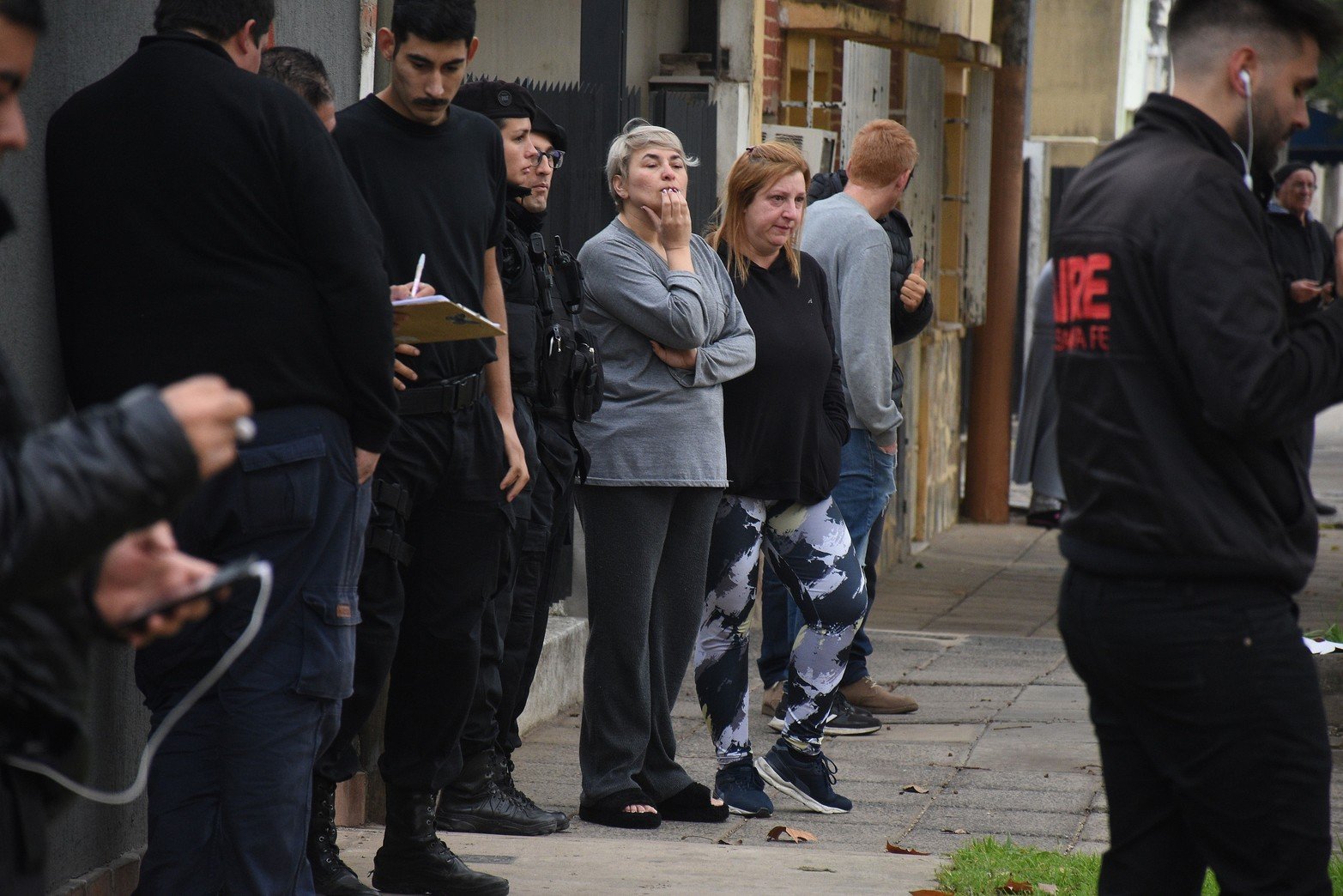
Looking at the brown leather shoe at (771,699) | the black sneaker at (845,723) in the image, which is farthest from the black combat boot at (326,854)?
the brown leather shoe at (771,699)

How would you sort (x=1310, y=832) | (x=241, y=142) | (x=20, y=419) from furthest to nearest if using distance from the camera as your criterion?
(x=241, y=142) → (x=1310, y=832) → (x=20, y=419)

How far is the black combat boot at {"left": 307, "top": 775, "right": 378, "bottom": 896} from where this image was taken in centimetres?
438

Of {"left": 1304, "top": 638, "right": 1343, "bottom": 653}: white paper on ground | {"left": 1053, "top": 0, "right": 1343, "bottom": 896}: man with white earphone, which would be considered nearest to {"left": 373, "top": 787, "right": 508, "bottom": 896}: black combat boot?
{"left": 1053, "top": 0, "right": 1343, "bottom": 896}: man with white earphone

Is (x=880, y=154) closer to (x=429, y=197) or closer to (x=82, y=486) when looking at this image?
(x=429, y=197)

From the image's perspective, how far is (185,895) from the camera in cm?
353

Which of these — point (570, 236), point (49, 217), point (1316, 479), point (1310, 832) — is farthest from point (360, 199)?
point (1316, 479)

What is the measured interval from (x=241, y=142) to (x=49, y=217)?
1.65 ft

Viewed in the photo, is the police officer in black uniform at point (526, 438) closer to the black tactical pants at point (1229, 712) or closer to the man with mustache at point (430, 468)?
the man with mustache at point (430, 468)

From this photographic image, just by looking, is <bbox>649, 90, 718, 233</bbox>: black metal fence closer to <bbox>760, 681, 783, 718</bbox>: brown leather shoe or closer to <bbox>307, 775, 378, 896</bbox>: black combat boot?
<bbox>760, 681, 783, 718</bbox>: brown leather shoe

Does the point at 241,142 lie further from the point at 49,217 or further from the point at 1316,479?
the point at 1316,479

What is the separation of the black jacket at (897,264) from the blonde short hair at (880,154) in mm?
206

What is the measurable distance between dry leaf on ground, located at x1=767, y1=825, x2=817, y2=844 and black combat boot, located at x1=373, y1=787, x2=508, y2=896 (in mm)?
1110

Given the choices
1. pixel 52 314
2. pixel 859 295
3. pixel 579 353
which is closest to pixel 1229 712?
pixel 52 314

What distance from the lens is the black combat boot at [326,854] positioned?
14.4 ft
